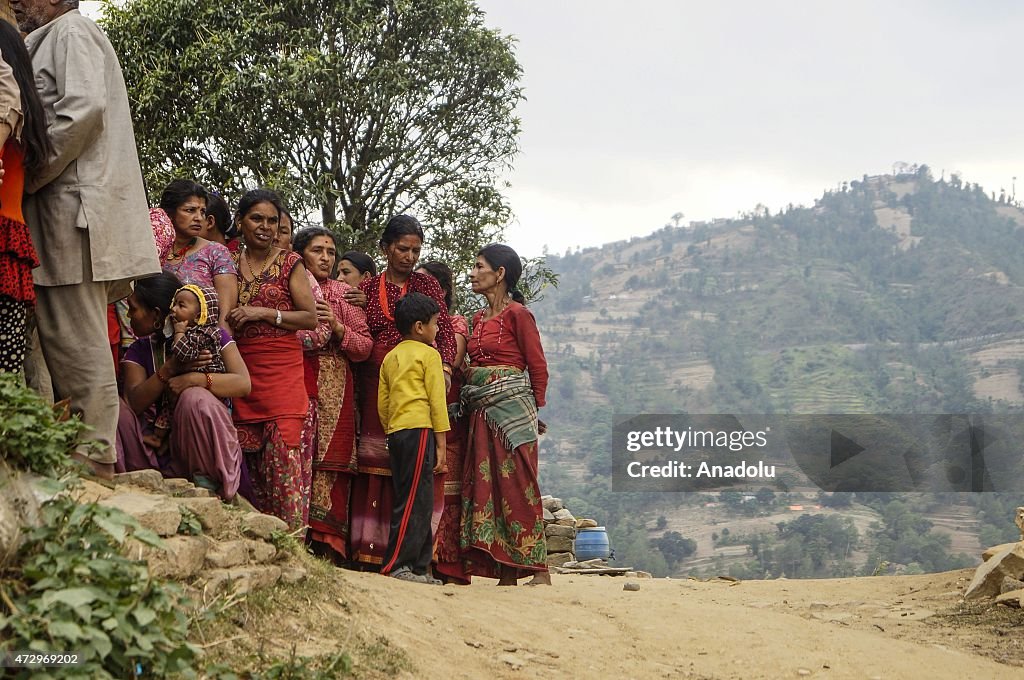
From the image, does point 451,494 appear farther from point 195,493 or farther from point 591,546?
point 591,546

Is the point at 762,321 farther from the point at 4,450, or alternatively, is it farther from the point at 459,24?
the point at 4,450

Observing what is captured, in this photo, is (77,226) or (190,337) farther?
(190,337)

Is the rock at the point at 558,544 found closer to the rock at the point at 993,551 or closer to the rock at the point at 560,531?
the rock at the point at 560,531

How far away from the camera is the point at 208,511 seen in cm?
406

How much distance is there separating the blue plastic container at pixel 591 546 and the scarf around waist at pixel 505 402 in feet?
23.7

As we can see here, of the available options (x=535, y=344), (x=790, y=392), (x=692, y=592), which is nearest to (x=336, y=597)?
(x=535, y=344)

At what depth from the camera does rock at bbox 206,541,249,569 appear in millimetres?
3859

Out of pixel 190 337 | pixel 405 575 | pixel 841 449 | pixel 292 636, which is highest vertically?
pixel 190 337

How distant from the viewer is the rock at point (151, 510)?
11.9 ft

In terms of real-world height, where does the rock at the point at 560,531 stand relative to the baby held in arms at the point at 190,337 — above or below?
below

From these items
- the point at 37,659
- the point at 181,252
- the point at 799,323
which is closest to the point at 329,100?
the point at 181,252

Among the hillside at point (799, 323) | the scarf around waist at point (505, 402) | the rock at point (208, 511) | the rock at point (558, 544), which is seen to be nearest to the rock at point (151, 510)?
the rock at point (208, 511)

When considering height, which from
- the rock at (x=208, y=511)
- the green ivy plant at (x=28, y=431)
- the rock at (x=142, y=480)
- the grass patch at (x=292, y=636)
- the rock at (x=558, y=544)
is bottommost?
the rock at (x=558, y=544)

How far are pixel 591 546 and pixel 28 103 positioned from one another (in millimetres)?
10482
